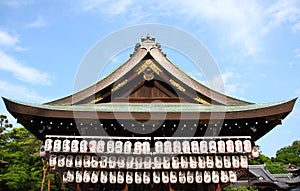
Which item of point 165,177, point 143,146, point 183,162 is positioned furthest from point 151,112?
point 165,177

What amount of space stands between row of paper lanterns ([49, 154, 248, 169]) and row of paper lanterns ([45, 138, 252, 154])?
317 millimetres

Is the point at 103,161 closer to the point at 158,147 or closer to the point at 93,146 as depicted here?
the point at 93,146

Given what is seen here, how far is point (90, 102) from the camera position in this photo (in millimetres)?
13117

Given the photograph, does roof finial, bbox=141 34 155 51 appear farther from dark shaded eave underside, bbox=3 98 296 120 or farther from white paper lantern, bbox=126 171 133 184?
white paper lantern, bbox=126 171 133 184

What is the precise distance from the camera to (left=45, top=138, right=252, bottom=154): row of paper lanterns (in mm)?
11234

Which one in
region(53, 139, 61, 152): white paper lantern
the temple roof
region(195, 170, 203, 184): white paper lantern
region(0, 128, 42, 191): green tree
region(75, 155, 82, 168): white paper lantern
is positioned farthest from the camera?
region(0, 128, 42, 191): green tree

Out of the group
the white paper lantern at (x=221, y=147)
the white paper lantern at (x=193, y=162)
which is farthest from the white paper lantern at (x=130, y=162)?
the white paper lantern at (x=221, y=147)

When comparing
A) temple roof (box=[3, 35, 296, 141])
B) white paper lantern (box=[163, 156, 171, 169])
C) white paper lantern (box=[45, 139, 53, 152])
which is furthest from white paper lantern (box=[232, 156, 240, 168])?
white paper lantern (box=[45, 139, 53, 152])

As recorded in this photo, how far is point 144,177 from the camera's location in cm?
1151

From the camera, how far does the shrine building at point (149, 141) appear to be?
11.2 m

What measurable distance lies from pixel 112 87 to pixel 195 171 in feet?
16.3

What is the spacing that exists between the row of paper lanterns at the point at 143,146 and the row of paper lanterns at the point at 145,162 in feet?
1.04

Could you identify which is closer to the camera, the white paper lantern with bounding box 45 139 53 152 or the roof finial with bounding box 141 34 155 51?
the white paper lantern with bounding box 45 139 53 152

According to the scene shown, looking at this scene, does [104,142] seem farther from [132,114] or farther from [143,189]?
[143,189]
